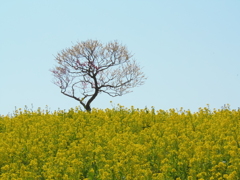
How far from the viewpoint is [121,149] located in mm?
10320

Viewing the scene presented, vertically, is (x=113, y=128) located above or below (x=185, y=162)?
above

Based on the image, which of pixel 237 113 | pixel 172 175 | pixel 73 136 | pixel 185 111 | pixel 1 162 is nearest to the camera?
pixel 172 175

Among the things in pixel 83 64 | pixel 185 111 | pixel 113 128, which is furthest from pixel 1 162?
pixel 83 64

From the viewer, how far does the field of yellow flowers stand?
29.0ft

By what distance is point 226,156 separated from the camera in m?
9.63

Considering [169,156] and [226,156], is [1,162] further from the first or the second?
[226,156]

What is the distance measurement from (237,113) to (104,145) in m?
6.38

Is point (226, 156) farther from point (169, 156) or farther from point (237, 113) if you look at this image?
point (237, 113)

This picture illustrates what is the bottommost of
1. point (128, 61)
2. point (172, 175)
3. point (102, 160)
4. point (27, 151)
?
point (172, 175)

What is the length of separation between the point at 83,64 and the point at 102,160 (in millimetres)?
22684

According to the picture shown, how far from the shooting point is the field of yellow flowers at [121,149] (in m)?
8.84

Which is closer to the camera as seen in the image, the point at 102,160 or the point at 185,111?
the point at 102,160

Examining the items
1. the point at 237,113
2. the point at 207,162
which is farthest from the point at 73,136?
the point at 237,113

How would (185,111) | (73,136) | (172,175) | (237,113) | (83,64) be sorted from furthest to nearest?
(83,64)
(185,111)
(237,113)
(73,136)
(172,175)
